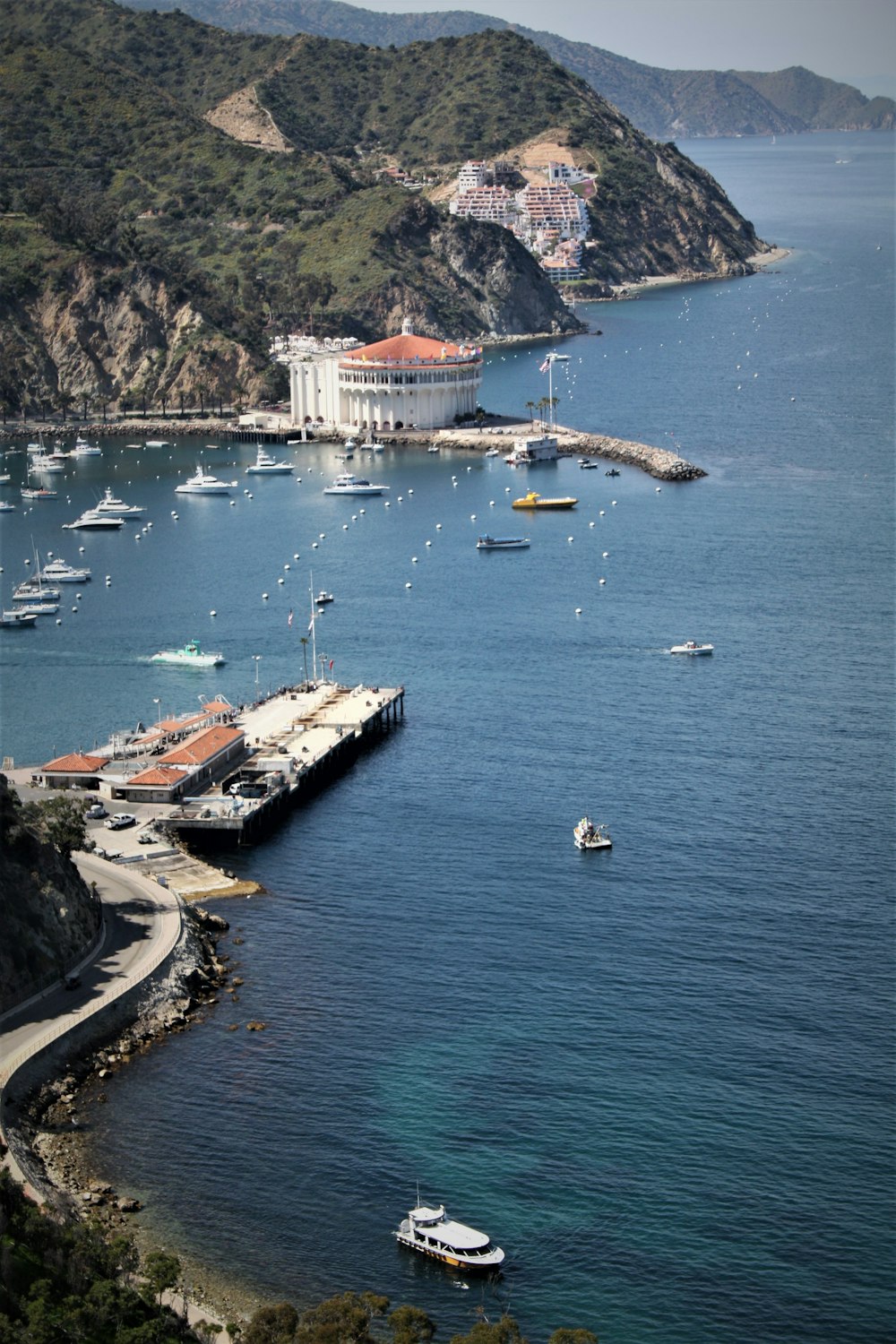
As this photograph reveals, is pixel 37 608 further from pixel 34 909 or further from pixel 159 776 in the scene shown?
pixel 34 909

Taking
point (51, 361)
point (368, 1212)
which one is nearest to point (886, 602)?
point (368, 1212)

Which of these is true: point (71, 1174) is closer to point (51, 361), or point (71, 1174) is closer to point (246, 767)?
point (246, 767)

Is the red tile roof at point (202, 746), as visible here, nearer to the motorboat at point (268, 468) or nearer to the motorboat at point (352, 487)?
the motorboat at point (352, 487)

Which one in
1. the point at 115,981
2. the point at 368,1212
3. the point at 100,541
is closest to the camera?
the point at 368,1212

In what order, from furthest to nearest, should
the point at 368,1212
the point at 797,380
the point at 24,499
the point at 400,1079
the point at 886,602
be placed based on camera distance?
the point at 797,380 < the point at 24,499 < the point at 886,602 < the point at 400,1079 < the point at 368,1212

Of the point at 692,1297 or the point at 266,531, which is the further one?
the point at 266,531
